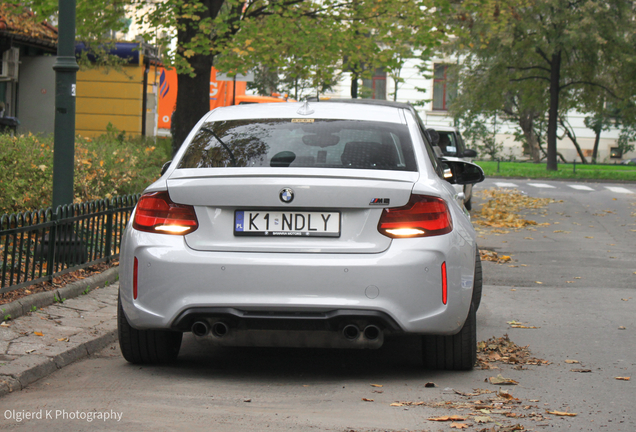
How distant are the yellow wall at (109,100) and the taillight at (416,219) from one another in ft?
83.0

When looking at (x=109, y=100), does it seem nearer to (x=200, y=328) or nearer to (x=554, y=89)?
(x=554, y=89)

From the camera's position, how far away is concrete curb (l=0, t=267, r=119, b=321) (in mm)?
6590

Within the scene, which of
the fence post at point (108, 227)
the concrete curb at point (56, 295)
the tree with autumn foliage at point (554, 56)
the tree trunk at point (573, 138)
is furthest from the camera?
the tree trunk at point (573, 138)

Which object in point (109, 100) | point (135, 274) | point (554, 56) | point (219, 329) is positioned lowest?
point (219, 329)

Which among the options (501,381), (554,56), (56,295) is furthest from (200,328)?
(554,56)

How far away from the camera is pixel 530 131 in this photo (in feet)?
180

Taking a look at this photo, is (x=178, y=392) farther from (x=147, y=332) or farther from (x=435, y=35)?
(x=435, y=35)

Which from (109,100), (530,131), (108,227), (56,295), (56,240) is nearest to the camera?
(56,295)

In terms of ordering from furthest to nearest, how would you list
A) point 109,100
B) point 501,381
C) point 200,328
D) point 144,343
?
point 109,100 → point 144,343 → point 501,381 → point 200,328

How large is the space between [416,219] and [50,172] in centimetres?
707

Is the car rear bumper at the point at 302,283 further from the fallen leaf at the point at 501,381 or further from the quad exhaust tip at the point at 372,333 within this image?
the fallen leaf at the point at 501,381

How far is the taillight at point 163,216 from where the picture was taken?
4.94m

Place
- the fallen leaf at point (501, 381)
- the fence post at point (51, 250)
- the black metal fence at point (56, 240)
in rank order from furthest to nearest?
1. the fence post at point (51, 250)
2. the black metal fence at point (56, 240)
3. the fallen leaf at point (501, 381)

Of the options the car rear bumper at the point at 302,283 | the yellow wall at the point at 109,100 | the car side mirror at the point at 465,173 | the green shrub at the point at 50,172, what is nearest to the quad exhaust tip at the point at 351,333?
the car rear bumper at the point at 302,283
